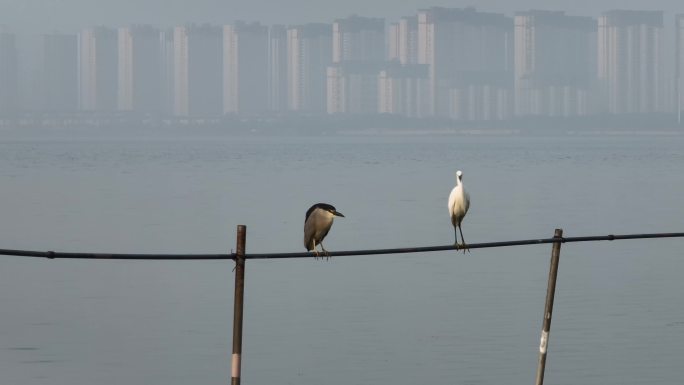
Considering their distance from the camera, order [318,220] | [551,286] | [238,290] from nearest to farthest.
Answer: [238,290] → [551,286] → [318,220]

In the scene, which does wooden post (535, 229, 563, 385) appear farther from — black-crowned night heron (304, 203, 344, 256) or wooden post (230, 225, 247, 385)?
wooden post (230, 225, 247, 385)

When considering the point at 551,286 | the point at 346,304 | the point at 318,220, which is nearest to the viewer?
the point at 551,286

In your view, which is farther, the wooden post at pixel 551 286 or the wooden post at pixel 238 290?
the wooden post at pixel 551 286

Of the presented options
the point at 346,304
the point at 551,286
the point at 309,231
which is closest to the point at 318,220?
the point at 309,231

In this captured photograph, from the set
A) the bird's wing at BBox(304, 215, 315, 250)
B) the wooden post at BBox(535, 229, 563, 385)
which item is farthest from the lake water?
the wooden post at BBox(535, 229, 563, 385)

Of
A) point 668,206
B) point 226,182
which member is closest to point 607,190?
point 668,206

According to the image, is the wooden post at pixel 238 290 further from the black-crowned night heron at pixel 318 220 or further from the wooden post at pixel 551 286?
the black-crowned night heron at pixel 318 220

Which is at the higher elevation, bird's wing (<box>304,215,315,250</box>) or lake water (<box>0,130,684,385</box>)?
bird's wing (<box>304,215,315,250</box>)

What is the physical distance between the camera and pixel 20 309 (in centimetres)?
2106

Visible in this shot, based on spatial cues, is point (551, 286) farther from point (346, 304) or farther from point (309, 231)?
point (346, 304)

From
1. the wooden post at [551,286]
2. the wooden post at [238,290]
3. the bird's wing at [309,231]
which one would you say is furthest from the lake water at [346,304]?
the wooden post at [238,290]

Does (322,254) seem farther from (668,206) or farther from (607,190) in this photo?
(607,190)

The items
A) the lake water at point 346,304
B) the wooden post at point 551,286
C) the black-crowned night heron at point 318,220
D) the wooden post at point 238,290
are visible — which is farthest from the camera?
the lake water at point 346,304

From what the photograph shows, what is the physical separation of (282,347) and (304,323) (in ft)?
6.81
